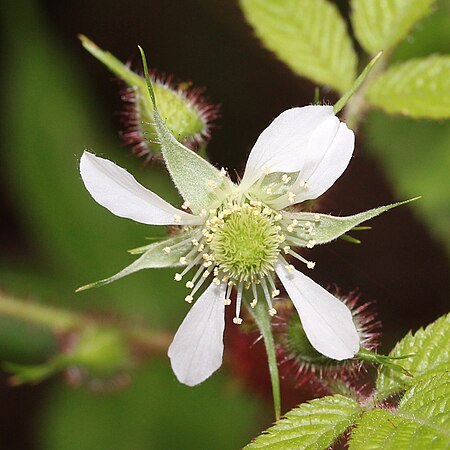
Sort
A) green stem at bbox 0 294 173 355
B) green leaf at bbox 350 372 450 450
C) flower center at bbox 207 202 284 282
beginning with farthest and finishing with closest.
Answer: green stem at bbox 0 294 173 355, flower center at bbox 207 202 284 282, green leaf at bbox 350 372 450 450

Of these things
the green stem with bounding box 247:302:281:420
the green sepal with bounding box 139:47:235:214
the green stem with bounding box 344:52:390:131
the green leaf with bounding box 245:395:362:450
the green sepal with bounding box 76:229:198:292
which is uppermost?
the green stem with bounding box 344:52:390:131

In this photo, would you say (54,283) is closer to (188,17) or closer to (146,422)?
(146,422)

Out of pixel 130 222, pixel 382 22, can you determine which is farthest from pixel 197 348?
pixel 130 222

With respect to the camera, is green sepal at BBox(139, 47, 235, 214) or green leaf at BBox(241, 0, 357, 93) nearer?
green sepal at BBox(139, 47, 235, 214)

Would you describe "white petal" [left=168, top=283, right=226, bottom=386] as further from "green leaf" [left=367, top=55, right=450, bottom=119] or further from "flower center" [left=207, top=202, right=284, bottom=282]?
"green leaf" [left=367, top=55, right=450, bottom=119]

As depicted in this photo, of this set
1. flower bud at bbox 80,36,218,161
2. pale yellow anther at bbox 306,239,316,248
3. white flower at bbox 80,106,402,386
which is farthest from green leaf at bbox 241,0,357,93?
pale yellow anther at bbox 306,239,316,248

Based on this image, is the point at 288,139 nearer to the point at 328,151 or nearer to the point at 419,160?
the point at 328,151

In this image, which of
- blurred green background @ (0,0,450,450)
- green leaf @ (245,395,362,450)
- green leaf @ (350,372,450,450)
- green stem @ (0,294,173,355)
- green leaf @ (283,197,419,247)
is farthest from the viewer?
blurred green background @ (0,0,450,450)
